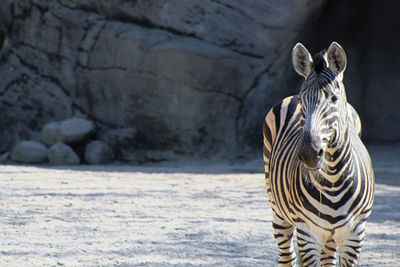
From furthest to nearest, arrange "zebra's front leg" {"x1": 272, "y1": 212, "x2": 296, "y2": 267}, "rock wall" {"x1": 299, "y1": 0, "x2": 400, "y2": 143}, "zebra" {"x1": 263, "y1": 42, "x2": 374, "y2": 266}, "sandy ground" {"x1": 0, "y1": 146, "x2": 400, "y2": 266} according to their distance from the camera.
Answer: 1. "rock wall" {"x1": 299, "y1": 0, "x2": 400, "y2": 143}
2. "sandy ground" {"x1": 0, "y1": 146, "x2": 400, "y2": 266}
3. "zebra's front leg" {"x1": 272, "y1": 212, "x2": 296, "y2": 267}
4. "zebra" {"x1": 263, "y1": 42, "x2": 374, "y2": 266}

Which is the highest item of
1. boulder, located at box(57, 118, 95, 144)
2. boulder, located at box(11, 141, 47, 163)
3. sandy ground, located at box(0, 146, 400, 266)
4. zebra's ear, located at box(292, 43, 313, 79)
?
zebra's ear, located at box(292, 43, 313, 79)

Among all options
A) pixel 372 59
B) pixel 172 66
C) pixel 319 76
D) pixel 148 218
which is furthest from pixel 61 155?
pixel 319 76

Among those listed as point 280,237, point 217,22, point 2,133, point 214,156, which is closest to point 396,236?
point 280,237

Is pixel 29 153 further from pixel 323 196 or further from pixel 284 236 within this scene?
pixel 323 196

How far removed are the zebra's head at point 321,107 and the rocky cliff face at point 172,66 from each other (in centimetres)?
632

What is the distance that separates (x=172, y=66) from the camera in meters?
9.26

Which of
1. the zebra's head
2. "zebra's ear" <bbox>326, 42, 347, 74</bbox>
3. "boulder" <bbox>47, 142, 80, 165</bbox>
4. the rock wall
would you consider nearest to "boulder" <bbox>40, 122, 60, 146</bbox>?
"boulder" <bbox>47, 142, 80, 165</bbox>

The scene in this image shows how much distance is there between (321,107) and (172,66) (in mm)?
6644

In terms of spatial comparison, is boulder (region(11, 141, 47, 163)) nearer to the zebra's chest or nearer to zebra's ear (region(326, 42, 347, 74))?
the zebra's chest

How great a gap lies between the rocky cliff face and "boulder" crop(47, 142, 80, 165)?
0.68 m

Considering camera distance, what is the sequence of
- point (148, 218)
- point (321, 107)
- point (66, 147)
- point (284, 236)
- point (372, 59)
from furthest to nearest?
point (372, 59) → point (66, 147) → point (148, 218) → point (284, 236) → point (321, 107)

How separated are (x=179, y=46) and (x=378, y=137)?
395cm

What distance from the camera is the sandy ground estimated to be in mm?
4586

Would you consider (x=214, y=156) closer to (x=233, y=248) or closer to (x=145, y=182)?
(x=145, y=182)
